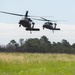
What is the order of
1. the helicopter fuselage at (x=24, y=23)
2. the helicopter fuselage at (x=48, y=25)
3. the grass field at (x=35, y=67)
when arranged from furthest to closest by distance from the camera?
the helicopter fuselage at (x=48, y=25) → the helicopter fuselage at (x=24, y=23) → the grass field at (x=35, y=67)

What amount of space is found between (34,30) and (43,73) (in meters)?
3.22

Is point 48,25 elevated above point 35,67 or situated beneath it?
elevated above

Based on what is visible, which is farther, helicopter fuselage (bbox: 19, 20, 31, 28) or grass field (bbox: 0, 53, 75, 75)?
helicopter fuselage (bbox: 19, 20, 31, 28)

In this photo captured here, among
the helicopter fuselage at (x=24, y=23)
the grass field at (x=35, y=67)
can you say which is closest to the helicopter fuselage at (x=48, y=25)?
the helicopter fuselage at (x=24, y=23)

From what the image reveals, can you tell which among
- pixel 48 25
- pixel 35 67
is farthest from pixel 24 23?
pixel 35 67

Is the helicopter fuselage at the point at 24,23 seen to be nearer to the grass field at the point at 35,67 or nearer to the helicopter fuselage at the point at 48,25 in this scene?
the helicopter fuselage at the point at 48,25

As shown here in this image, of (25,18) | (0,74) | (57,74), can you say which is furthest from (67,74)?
(25,18)

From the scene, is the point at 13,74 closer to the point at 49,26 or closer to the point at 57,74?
the point at 57,74

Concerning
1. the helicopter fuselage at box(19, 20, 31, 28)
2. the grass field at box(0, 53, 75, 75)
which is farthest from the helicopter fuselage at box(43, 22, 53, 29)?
the grass field at box(0, 53, 75, 75)

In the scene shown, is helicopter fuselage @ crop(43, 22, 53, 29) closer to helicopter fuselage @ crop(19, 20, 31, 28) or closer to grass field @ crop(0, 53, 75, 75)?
helicopter fuselage @ crop(19, 20, 31, 28)

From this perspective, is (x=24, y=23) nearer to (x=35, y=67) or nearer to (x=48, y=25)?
(x=48, y=25)

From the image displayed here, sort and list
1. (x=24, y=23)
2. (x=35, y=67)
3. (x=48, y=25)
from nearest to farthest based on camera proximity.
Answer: (x=24, y=23)
(x=35, y=67)
(x=48, y=25)

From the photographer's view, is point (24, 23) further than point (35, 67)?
No

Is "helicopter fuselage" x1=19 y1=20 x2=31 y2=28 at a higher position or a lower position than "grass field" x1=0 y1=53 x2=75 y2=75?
higher
